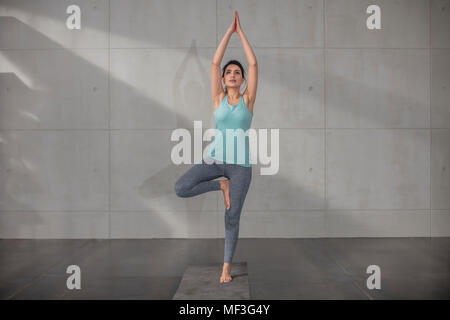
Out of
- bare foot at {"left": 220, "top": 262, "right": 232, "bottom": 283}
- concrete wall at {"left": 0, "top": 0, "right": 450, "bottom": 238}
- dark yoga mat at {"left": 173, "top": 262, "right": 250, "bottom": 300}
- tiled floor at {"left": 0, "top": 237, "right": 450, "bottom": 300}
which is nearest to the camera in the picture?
dark yoga mat at {"left": 173, "top": 262, "right": 250, "bottom": 300}

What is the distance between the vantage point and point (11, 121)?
5.24m

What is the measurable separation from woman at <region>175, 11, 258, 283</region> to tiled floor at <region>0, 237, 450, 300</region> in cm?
68

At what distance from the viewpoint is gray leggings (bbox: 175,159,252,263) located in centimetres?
311

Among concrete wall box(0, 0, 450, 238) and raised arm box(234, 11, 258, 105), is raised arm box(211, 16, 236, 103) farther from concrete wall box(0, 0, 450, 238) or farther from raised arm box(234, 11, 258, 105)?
concrete wall box(0, 0, 450, 238)


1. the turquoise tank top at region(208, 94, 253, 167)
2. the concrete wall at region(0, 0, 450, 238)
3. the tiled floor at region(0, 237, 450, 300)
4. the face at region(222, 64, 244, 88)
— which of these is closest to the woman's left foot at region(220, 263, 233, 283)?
the tiled floor at region(0, 237, 450, 300)

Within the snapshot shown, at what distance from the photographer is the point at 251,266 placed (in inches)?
152

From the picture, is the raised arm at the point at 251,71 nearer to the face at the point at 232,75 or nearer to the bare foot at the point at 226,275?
the face at the point at 232,75

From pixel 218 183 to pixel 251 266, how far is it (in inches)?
46.4

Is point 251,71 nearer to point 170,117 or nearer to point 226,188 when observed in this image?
point 226,188

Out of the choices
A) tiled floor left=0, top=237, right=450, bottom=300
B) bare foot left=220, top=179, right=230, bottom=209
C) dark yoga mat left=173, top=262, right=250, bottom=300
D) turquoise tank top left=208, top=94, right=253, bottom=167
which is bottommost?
tiled floor left=0, top=237, right=450, bottom=300

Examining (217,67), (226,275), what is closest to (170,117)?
(217,67)

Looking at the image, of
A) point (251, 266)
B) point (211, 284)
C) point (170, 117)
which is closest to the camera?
point (211, 284)

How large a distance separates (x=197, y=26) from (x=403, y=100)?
3148 mm

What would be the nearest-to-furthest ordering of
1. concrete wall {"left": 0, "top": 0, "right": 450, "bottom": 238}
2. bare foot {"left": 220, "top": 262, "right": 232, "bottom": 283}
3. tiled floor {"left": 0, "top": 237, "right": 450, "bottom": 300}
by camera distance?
tiled floor {"left": 0, "top": 237, "right": 450, "bottom": 300} → bare foot {"left": 220, "top": 262, "right": 232, "bottom": 283} → concrete wall {"left": 0, "top": 0, "right": 450, "bottom": 238}
